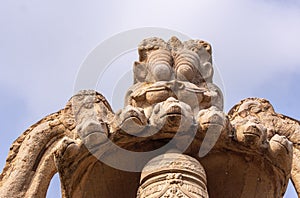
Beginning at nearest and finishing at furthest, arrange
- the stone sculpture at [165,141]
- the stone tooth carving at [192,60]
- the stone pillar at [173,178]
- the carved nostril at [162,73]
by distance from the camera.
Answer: the stone pillar at [173,178] → the stone sculpture at [165,141] → the carved nostril at [162,73] → the stone tooth carving at [192,60]

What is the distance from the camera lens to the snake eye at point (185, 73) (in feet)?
27.0

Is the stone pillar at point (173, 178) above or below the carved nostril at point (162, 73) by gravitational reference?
below

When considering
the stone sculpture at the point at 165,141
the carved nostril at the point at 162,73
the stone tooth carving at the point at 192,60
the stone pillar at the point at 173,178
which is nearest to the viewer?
the stone pillar at the point at 173,178

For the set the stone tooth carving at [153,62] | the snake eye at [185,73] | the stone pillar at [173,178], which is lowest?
the stone pillar at [173,178]

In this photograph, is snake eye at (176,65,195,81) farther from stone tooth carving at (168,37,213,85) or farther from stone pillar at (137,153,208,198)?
stone pillar at (137,153,208,198)

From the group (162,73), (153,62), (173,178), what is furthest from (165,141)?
(153,62)

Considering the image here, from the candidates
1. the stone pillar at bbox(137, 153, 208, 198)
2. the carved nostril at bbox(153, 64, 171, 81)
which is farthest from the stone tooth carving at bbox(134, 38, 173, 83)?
the stone pillar at bbox(137, 153, 208, 198)

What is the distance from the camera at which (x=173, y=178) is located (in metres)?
7.17

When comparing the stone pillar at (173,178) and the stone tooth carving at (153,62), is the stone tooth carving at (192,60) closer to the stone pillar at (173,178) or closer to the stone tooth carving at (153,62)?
the stone tooth carving at (153,62)

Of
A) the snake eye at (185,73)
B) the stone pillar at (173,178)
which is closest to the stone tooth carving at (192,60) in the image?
the snake eye at (185,73)

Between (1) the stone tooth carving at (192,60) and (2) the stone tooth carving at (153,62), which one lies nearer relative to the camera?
(2) the stone tooth carving at (153,62)

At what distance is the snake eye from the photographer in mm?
8227

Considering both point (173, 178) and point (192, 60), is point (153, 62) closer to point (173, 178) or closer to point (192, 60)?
point (192, 60)

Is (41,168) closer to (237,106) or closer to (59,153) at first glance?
(59,153)
